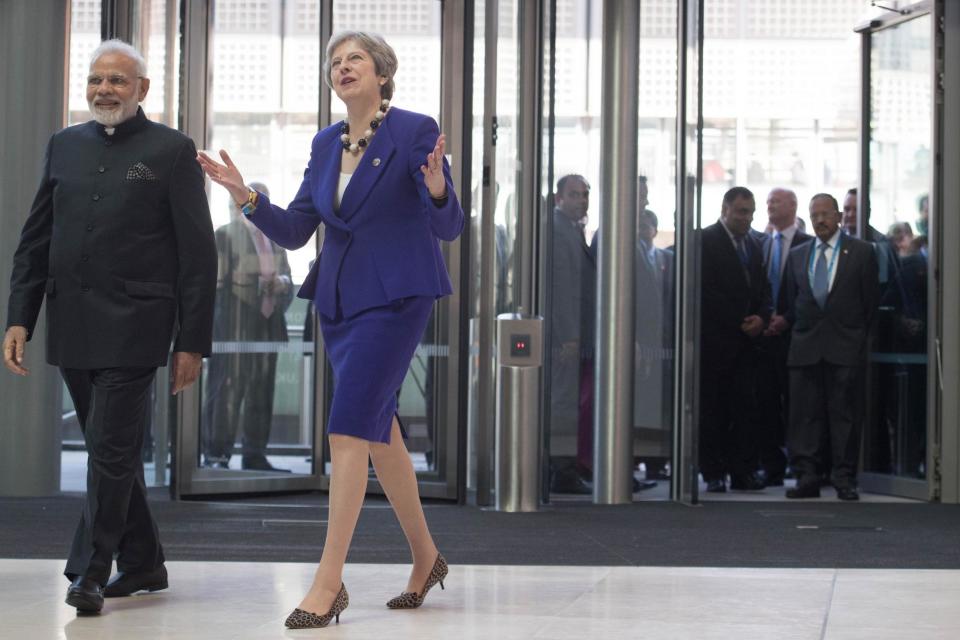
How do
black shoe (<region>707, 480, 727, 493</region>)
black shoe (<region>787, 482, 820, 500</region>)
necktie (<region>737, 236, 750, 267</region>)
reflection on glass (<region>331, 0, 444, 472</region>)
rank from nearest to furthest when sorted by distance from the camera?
reflection on glass (<region>331, 0, 444, 472</region>), black shoe (<region>787, 482, 820, 500</region>), black shoe (<region>707, 480, 727, 493</region>), necktie (<region>737, 236, 750, 267</region>)

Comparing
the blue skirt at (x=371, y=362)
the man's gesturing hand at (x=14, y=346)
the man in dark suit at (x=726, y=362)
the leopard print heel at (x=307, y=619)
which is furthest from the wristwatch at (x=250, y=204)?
the man in dark suit at (x=726, y=362)

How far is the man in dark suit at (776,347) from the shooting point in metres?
8.49

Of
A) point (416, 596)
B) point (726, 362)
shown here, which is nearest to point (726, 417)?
point (726, 362)

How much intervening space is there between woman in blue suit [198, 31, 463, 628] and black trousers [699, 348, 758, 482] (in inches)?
173

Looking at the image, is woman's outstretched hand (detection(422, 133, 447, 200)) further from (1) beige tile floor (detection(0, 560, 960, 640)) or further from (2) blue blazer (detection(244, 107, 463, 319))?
(1) beige tile floor (detection(0, 560, 960, 640))

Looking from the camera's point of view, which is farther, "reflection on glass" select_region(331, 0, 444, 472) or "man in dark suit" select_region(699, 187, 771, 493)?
"man in dark suit" select_region(699, 187, 771, 493)

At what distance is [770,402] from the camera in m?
8.54

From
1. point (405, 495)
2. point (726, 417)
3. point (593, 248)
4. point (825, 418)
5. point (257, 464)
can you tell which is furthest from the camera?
point (726, 417)

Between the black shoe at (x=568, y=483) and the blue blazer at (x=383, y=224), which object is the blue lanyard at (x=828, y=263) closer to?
the black shoe at (x=568, y=483)

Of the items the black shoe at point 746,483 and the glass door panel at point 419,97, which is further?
the black shoe at point 746,483

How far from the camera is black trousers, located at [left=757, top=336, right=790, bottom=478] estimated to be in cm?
849

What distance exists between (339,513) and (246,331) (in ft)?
14.2

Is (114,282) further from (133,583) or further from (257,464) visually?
(257,464)

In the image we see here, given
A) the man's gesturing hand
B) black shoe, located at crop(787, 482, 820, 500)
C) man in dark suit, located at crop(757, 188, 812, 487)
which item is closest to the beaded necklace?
the man's gesturing hand
